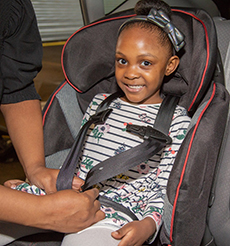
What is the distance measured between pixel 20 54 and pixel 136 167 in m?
0.56

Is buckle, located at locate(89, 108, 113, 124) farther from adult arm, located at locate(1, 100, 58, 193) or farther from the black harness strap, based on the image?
adult arm, located at locate(1, 100, 58, 193)

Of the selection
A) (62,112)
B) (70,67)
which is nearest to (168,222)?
(62,112)

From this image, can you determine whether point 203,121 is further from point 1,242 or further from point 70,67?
point 1,242

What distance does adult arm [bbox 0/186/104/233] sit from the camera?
2.25 ft

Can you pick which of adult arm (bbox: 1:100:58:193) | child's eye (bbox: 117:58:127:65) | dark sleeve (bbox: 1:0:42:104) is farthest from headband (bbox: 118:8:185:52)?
→ adult arm (bbox: 1:100:58:193)

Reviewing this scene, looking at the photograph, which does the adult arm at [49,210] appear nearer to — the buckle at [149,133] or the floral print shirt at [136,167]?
the floral print shirt at [136,167]

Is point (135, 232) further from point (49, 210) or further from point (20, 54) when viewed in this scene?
point (20, 54)

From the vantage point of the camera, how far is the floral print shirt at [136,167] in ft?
3.08

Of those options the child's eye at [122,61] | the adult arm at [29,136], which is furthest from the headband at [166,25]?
the adult arm at [29,136]

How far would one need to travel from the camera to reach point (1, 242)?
854 mm

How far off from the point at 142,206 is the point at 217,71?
0.53 meters

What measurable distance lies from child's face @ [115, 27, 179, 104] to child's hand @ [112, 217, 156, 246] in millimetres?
438

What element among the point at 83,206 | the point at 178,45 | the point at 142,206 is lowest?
the point at 142,206

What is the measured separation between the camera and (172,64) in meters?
1.03
